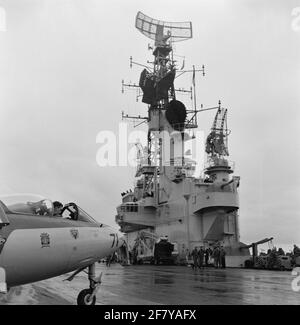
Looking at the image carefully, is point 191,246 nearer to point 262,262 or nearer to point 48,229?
point 262,262

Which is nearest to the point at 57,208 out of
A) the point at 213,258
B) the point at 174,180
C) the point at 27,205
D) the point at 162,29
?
the point at 27,205

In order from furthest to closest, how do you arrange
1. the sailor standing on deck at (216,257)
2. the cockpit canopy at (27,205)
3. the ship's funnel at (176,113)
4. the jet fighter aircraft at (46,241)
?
the ship's funnel at (176,113) < the sailor standing on deck at (216,257) < the cockpit canopy at (27,205) < the jet fighter aircraft at (46,241)

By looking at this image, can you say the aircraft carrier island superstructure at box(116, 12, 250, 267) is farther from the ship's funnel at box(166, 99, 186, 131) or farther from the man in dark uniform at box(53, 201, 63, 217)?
the man in dark uniform at box(53, 201, 63, 217)

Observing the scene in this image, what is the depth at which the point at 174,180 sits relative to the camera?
44.2 m

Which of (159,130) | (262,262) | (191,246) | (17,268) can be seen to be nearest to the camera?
(17,268)

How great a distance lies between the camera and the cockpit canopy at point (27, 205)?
28.7 feet

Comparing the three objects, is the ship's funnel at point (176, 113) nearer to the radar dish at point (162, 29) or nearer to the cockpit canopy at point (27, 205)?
the radar dish at point (162, 29)

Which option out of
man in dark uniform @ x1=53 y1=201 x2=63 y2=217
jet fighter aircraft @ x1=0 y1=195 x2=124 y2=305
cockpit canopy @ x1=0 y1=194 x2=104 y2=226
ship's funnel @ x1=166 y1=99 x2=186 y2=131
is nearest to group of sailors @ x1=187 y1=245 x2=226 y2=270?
ship's funnel @ x1=166 y1=99 x2=186 y2=131

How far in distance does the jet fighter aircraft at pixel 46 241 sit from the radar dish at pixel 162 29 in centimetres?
4749

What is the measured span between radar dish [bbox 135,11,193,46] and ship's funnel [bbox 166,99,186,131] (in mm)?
11285

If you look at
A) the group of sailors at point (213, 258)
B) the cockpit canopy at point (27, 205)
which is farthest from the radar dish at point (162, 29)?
the cockpit canopy at point (27, 205)
